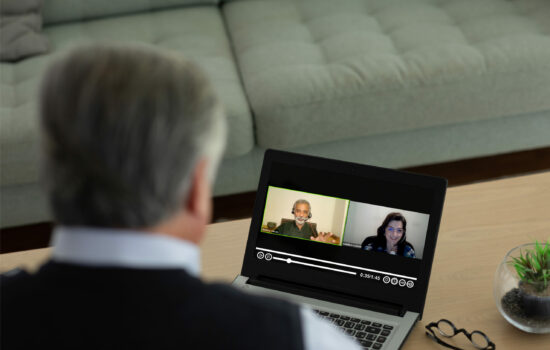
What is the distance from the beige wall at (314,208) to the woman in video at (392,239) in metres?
0.06

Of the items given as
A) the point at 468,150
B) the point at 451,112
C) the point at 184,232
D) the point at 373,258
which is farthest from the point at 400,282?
the point at 468,150

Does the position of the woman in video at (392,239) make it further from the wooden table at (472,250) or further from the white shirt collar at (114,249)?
the white shirt collar at (114,249)

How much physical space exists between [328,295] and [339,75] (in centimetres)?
93

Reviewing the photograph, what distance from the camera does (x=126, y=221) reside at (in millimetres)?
537

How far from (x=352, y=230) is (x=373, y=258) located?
0.06 metres

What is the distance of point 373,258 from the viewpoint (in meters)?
1.09

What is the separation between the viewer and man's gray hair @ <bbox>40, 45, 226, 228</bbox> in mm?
503

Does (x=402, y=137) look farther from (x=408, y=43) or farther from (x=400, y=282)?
(x=400, y=282)

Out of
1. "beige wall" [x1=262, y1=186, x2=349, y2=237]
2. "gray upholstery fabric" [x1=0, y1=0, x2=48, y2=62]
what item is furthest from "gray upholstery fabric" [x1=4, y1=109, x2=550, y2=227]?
"beige wall" [x1=262, y1=186, x2=349, y2=237]

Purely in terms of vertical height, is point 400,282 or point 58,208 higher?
point 58,208

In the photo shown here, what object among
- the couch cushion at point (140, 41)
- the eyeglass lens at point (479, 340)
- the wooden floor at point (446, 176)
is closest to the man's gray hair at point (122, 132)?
the eyeglass lens at point (479, 340)

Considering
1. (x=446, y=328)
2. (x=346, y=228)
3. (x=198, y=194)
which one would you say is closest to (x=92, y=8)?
(x=346, y=228)

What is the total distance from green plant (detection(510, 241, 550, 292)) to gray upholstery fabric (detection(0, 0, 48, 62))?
170 cm

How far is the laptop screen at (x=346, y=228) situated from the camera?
107cm
